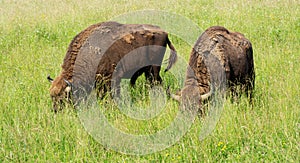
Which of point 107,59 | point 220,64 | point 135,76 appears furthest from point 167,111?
point 135,76

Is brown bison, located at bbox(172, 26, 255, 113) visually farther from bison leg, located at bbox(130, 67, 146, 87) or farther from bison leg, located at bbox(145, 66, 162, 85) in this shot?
bison leg, located at bbox(130, 67, 146, 87)

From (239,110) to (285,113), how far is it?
653 millimetres

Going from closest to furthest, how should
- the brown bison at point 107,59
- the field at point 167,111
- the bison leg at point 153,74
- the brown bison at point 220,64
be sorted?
the field at point 167,111 → the brown bison at point 220,64 → the brown bison at point 107,59 → the bison leg at point 153,74

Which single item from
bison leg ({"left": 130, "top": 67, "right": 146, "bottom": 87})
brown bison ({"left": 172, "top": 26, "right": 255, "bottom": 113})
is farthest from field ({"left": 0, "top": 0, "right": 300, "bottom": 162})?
brown bison ({"left": 172, "top": 26, "right": 255, "bottom": 113})

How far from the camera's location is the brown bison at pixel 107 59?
6387 millimetres

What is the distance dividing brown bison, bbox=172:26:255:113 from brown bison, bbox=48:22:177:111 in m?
1.16

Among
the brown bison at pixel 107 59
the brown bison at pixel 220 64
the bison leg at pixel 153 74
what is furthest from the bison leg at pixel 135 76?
the brown bison at pixel 220 64

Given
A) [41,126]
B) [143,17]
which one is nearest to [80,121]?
[41,126]

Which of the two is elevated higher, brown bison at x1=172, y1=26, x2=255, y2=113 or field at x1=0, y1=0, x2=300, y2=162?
brown bison at x1=172, y1=26, x2=255, y2=113

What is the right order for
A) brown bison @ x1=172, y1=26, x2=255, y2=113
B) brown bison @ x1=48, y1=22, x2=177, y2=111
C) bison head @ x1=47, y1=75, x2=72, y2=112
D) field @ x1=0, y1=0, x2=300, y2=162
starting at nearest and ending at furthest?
field @ x1=0, y1=0, x2=300, y2=162 < brown bison @ x1=172, y1=26, x2=255, y2=113 < bison head @ x1=47, y1=75, x2=72, y2=112 < brown bison @ x1=48, y1=22, x2=177, y2=111

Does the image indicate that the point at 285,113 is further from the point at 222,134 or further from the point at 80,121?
the point at 80,121

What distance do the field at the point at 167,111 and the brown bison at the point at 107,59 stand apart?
0.34 m

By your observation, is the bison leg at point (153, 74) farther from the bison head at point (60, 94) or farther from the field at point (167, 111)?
the bison head at point (60, 94)

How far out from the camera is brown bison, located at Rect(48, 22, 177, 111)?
251 inches
